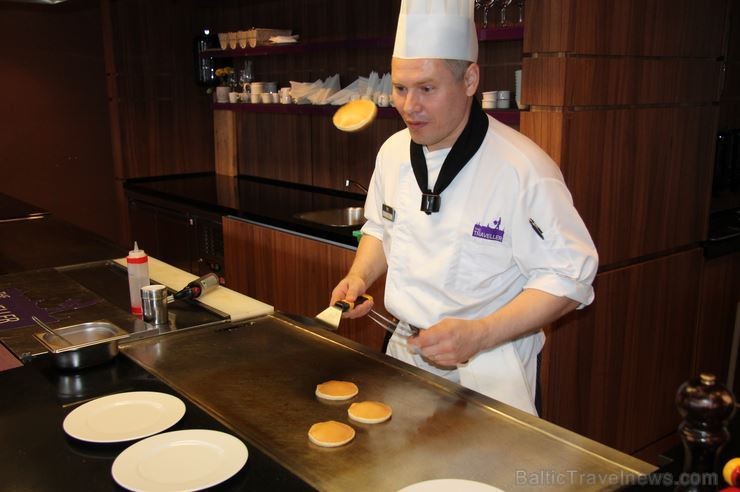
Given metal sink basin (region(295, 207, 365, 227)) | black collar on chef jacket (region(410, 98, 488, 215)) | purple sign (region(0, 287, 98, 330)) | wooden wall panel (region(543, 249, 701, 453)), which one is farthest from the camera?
metal sink basin (region(295, 207, 365, 227))

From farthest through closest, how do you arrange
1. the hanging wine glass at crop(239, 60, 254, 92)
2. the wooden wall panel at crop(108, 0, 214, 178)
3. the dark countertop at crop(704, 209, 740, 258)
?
1. the wooden wall panel at crop(108, 0, 214, 178)
2. the hanging wine glass at crop(239, 60, 254, 92)
3. the dark countertop at crop(704, 209, 740, 258)

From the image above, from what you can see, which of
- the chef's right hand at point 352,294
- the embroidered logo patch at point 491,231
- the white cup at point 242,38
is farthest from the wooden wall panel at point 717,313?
the white cup at point 242,38

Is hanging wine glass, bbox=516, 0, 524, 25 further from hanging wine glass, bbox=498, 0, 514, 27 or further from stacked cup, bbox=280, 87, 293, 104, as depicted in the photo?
stacked cup, bbox=280, 87, 293, 104

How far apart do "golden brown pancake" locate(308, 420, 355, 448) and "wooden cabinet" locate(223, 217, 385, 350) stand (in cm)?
181

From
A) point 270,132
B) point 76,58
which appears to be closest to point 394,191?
point 270,132

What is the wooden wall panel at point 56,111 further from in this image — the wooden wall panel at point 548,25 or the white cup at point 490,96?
the wooden wall panel at point 548,25

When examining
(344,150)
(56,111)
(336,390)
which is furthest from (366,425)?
(56,111)

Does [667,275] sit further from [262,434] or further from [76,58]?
[76,58]

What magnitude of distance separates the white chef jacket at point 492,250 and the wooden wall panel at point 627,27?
2.52ft

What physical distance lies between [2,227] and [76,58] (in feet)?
7.86

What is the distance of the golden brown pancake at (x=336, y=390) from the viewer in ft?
4.83

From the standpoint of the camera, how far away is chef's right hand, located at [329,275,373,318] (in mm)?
1798

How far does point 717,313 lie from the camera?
329cm

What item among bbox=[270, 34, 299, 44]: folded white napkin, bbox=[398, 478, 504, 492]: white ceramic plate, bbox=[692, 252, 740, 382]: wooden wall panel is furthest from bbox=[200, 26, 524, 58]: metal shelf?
bbox=[398, 478, 504, 492]: white ceramic plate
